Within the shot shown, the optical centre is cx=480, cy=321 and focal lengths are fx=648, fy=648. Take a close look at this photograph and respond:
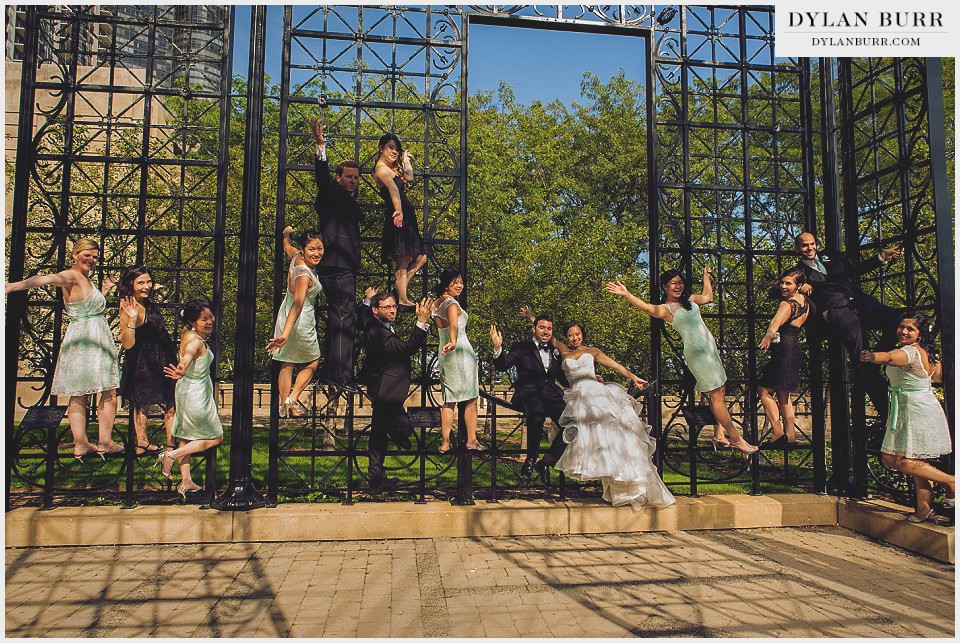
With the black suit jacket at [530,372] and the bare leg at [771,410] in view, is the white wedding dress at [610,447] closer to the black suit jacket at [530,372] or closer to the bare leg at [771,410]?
the black suit jacket at [530,372]

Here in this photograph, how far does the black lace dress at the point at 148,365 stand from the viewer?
6.04m

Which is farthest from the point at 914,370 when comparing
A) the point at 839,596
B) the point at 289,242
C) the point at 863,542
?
the point at 289,242

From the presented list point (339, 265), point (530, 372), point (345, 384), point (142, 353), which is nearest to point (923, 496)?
point (530, 372)

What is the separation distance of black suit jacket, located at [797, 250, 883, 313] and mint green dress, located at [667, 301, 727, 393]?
1.19 metres

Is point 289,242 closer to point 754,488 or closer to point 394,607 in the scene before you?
point 394,607

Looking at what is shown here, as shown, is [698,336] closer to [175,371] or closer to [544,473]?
[544,473]

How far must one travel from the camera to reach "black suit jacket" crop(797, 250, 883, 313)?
662 centimetres

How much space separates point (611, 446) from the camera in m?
6.31

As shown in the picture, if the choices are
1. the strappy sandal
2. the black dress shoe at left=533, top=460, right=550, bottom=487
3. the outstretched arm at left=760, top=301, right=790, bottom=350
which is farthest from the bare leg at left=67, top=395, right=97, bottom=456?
the outstretched arm at left=760, top=301, right=790, bottom=350

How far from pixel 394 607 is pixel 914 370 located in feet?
15.9

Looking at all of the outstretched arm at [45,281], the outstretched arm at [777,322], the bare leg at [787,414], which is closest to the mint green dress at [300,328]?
the outstretched arm at [45,281]

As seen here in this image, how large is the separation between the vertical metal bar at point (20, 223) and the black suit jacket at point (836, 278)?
7.64m

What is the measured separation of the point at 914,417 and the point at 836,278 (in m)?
1.68

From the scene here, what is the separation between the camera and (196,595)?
4590 mm
